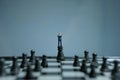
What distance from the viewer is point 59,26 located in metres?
3.71

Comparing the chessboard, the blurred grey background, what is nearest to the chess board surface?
Result: the chessboard

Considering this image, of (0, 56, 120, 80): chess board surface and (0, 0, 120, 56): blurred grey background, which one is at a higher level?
(0, 0, 120, 56): blurred grey background

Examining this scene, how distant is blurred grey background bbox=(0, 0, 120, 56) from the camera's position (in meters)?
3.67

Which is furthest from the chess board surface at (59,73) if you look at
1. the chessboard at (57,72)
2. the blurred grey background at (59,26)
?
the blurred grey background at (59,26)

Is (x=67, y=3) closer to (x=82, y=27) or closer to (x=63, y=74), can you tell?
(x=82, y=27)

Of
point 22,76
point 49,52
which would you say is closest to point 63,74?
point 22,76

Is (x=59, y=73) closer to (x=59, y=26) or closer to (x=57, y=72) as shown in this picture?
(x=57, y=72)

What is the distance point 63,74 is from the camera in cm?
213

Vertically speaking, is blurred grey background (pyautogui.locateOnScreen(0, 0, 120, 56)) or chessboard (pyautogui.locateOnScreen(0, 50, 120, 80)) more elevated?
blurred grey background (pyautogui.locateOnScreen(0, 0, 120, 56))

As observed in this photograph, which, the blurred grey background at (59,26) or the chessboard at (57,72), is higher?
the blurred grey background at (59,26)

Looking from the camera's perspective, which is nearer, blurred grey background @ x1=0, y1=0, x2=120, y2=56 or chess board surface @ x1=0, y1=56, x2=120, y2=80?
chess board surface @ x1=0, y1=56, x2=120, y2=80

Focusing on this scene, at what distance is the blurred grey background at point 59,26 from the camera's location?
367 centimetres

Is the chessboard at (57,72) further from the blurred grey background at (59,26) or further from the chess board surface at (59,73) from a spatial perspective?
the blurred grey background at (59,26)

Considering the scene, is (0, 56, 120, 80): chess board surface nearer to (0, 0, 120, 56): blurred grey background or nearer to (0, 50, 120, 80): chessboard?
(0, 50, 120, 80): chessboard
